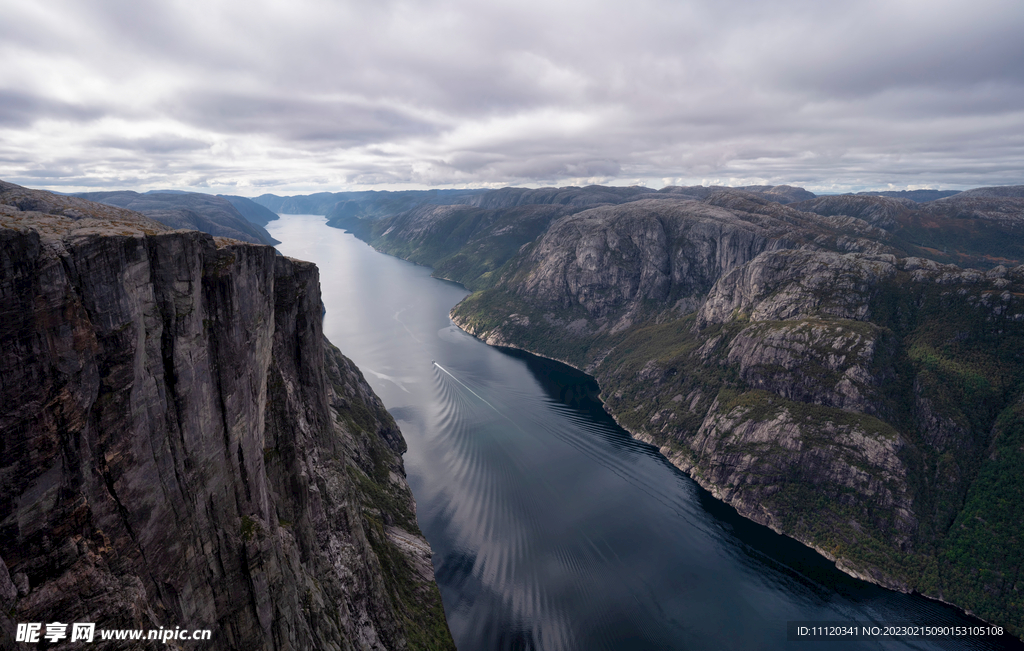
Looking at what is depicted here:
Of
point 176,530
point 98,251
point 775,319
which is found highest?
point 98,251

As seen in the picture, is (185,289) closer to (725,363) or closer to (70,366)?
(70,366)

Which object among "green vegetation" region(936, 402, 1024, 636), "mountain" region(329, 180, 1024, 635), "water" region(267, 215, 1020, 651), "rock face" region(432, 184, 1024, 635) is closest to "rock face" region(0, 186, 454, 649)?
"water" region(267, 215, 1020, 651)

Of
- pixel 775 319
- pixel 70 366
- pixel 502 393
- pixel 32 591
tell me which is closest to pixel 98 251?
pixel 70 366

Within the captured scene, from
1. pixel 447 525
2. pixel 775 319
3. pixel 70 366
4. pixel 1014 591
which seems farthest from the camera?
pixel 775 319

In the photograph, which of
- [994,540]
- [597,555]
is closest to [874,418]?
[994,540]

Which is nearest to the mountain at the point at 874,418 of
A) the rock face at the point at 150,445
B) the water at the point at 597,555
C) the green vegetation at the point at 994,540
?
the green vegetation at the point at 994,540

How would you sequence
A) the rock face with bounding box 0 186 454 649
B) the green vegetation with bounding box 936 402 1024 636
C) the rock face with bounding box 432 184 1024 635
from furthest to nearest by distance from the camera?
the rock face with bounding box 432 184 1024 635, the green vegetation with bounding box 936 402 1024 636, the rock face with bounding box 0 186 454 649

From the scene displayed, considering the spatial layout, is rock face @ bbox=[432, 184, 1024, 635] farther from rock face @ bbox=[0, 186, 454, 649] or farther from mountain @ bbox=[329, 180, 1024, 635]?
rock face @ bbox=[0, 186, 454, 649]

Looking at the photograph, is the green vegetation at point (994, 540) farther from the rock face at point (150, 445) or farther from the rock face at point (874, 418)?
the rock face at point (150, 445)
